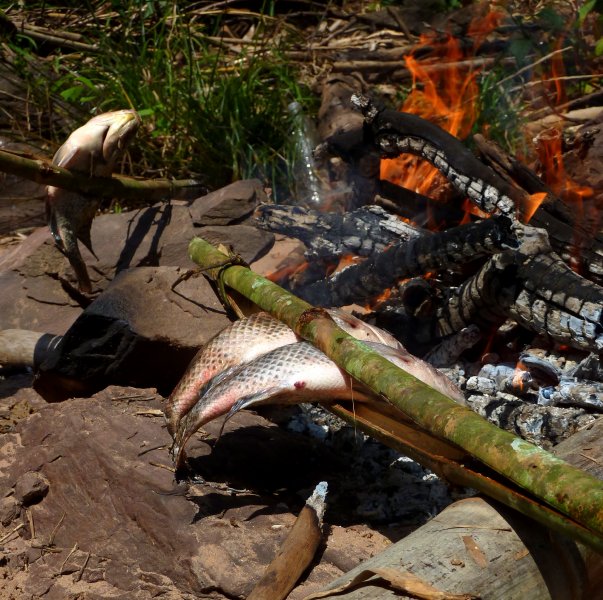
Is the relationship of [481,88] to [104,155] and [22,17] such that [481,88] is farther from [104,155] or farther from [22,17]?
[22,17]

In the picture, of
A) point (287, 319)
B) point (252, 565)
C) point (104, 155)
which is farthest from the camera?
point (104, 155)

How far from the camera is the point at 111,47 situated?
6.52m

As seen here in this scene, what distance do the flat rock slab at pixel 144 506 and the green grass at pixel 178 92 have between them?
269 cm

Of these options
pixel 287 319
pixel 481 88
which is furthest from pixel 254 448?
pixel 481 88

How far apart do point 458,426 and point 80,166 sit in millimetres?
2038

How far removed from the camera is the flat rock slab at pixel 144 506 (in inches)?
102

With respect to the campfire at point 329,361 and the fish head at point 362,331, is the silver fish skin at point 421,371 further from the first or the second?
the fish head at point 362,331

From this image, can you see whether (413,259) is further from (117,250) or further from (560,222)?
(117,250)

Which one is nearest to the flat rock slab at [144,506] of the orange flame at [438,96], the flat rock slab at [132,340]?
the flat rock slab at [132,340]

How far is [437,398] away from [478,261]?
2.02 metres

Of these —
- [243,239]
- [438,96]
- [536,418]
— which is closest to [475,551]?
[536,418]

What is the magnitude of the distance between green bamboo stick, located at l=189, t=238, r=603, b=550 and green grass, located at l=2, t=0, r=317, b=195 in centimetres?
294

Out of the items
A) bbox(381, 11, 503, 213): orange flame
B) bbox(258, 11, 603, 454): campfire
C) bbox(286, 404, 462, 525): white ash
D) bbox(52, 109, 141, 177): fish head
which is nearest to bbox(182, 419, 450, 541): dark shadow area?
bbox(286, 404, 462, 525): white ash

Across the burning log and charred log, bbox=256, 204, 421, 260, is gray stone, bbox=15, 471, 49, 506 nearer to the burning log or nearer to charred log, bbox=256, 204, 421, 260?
charred log, bbox=256, 204, 421, 260
